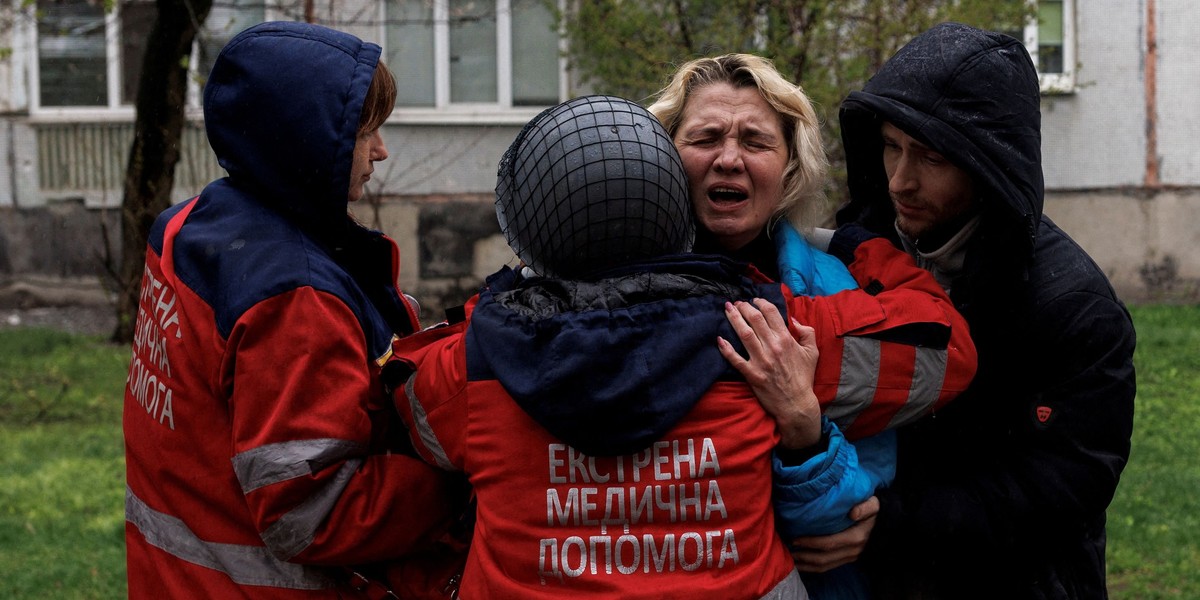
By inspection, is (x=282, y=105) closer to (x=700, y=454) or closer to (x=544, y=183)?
(x=544, y=183)

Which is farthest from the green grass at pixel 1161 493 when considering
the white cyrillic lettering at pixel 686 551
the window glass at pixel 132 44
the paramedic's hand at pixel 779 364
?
the window glass at pixel 132 44

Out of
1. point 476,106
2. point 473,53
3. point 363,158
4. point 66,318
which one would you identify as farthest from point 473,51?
point 363,158

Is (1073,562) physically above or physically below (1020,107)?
below

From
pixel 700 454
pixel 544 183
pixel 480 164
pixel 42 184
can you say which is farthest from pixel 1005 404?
pixel 42 184

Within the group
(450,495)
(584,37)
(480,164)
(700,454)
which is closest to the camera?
(700,454)

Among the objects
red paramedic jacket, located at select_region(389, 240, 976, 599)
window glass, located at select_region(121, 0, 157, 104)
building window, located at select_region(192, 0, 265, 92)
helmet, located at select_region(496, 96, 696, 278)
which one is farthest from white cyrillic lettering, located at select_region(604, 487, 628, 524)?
window glass, located at select_region(121, 0, 157, 104)

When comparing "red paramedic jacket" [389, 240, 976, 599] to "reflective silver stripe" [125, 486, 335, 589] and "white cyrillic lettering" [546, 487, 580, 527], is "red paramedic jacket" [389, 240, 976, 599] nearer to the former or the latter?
"white cyrillic lettering" [546, 487, 580, 527]

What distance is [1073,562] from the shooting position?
7.80 feet

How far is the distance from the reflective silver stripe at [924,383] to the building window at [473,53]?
10320mm

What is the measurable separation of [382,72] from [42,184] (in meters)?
11.5

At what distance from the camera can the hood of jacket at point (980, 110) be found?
2.22m

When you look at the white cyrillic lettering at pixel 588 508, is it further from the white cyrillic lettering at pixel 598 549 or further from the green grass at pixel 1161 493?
the green grass at pixel 1161 493

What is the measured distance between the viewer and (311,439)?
6.75 ft

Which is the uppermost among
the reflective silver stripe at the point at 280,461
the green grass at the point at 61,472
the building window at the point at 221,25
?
the building window at the point at 221,25
